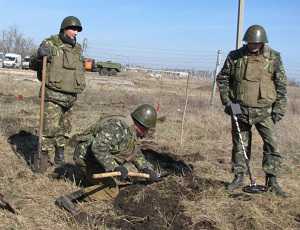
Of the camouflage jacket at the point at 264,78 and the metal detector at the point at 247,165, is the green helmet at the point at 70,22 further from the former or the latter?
the metal detector at the point at 247,165

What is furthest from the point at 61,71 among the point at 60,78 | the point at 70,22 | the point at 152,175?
the point at 152,175

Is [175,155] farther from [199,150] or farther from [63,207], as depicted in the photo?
[63,207]

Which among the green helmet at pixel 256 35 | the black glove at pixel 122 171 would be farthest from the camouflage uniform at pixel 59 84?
the green helmet at pixel 256 35

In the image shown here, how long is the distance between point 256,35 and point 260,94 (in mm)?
694

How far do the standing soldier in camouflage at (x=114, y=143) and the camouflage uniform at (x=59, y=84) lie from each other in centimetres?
150

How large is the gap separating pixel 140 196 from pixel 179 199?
0.44 m

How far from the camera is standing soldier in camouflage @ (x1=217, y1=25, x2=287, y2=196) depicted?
224 inches

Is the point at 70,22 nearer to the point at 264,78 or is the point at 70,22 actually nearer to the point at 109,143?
the point at 109,143

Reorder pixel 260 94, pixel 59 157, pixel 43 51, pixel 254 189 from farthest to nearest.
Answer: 1. pixel 59 157
2. pixel 43 51
3. pixel 260 94
4. pixel 254 189

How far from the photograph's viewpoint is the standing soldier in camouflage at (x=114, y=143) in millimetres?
5074

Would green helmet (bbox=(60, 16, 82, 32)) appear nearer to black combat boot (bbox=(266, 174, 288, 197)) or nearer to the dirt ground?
the dirt ground

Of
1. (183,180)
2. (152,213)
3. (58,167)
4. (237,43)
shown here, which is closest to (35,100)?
(237,43)

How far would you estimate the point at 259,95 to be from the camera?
5.73 metres

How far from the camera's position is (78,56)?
22.7 feet
